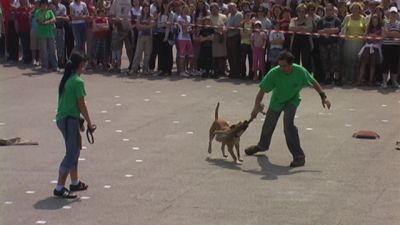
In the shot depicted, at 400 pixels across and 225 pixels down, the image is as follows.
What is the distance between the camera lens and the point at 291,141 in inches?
453

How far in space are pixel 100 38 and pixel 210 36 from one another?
2.71 m

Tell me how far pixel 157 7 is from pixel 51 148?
27.3ft

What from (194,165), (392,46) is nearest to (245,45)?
(392,46)

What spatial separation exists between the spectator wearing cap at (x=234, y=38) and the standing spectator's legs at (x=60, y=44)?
407 cm

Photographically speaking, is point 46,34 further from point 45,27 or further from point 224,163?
point 224,163

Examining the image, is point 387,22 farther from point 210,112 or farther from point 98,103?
point 98,103

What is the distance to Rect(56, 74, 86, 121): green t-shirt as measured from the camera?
9.62 metres

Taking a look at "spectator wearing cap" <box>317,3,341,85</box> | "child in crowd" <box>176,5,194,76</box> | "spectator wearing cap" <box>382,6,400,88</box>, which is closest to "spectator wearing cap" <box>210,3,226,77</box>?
"child in crowd" <box>176,5,194,76</box>

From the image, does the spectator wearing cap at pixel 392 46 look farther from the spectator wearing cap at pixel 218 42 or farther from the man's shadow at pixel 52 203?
the man's shadow at pixel 52 203

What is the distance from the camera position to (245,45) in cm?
1911

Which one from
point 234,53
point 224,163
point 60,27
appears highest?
point 60,27

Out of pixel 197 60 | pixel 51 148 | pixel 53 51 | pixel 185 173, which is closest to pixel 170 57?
pixel 197 60

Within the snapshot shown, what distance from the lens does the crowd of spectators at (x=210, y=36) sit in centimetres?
1823

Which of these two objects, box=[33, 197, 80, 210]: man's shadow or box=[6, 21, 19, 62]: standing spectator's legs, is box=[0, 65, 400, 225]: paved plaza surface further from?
box=[6, 21, 19, 62]: standing spectator's legs
